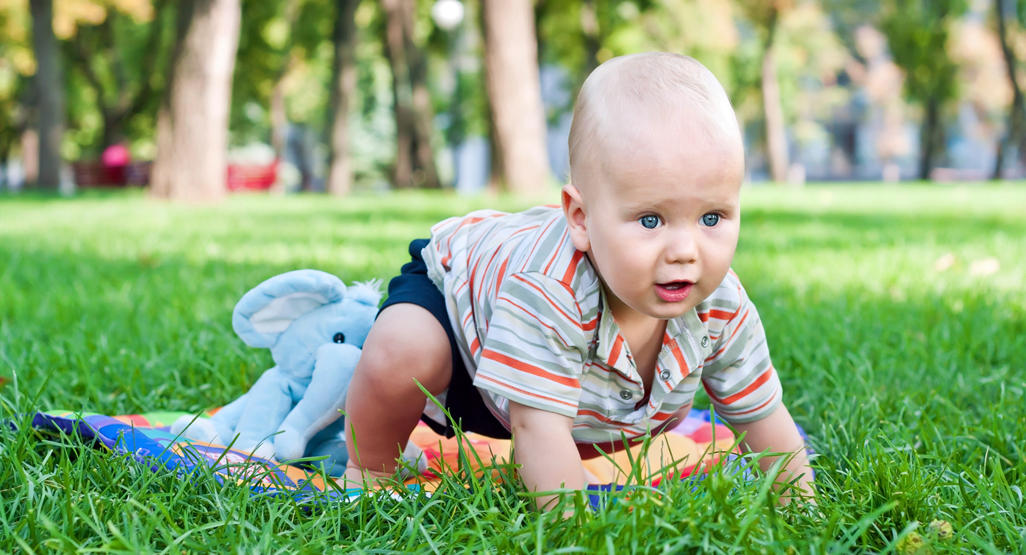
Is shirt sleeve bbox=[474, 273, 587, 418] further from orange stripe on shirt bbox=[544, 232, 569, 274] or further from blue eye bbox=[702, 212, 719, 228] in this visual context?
blue eye bbox=[702, 212, 719, 228]

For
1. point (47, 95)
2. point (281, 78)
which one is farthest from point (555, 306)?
point (281, 78)

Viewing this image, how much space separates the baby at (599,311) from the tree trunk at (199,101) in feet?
27.4

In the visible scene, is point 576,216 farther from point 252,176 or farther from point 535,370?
point 252,176

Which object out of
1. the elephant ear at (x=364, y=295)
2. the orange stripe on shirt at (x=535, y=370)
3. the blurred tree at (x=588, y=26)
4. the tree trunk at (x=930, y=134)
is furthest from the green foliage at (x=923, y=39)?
the orange stripe on shirt at (x=535, y=370)

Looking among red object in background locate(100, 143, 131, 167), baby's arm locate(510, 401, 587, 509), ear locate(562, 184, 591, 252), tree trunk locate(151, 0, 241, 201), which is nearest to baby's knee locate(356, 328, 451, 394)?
baby's arm locate(510, 401, 587, 509)

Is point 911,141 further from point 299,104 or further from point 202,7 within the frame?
point 202,7

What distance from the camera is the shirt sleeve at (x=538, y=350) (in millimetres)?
1614

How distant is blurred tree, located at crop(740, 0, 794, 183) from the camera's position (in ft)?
74.5

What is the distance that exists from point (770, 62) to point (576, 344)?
23649mm

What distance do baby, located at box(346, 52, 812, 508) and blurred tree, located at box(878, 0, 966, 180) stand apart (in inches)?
1093

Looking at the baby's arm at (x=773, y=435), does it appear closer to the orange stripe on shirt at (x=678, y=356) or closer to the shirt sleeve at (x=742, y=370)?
the shirt sleeve at (x=742, y=370)

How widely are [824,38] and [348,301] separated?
29.6m

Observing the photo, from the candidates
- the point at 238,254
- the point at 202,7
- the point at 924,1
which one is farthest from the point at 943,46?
the point at 238,254

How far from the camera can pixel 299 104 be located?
32.6 m
